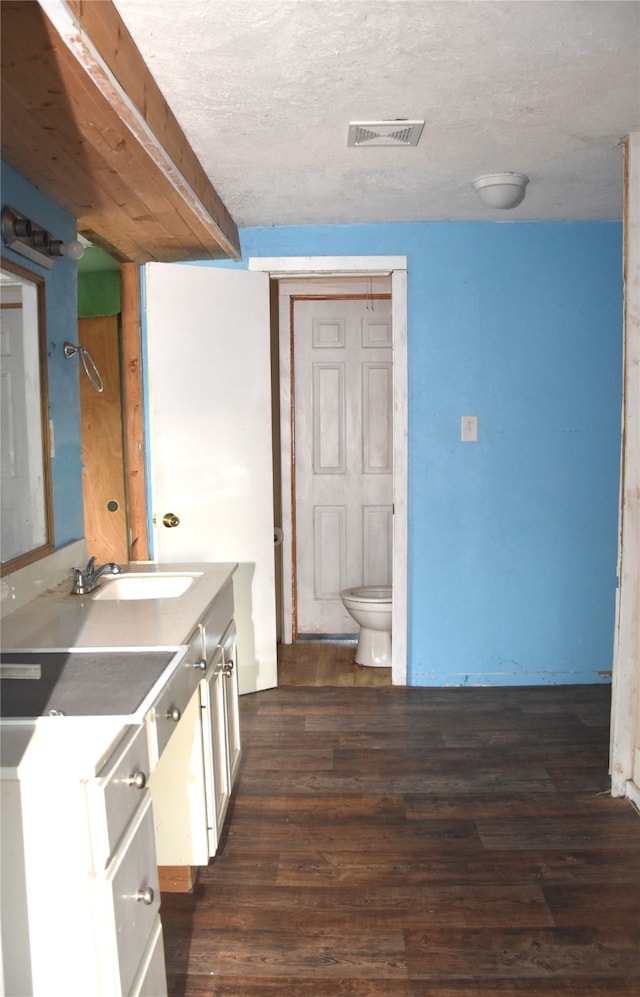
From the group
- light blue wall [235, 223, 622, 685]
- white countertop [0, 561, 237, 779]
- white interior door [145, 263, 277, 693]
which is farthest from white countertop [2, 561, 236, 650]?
light blue wall [235, 223, 622, 685]

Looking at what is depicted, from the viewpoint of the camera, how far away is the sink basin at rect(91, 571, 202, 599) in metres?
2.81

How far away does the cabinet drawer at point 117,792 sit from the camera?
4.38ft

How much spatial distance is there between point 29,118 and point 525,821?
8.25ft

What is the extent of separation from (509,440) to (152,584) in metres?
1.96

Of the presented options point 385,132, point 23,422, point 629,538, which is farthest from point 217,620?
point 385,132

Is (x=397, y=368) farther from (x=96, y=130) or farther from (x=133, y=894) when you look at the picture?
(x=133, y=894)

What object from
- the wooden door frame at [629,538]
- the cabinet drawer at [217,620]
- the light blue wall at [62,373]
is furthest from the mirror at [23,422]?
the wooden door frame at [629,538]

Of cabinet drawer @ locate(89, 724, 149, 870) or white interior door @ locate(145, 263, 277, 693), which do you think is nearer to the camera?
cabinet drawer @ locate(89, 724, 149, 870)

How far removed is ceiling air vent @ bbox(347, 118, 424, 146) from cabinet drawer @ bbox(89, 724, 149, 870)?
Result: 73.9 inches

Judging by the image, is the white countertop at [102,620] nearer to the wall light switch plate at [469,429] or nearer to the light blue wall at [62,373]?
the light blue wall at [62,373]

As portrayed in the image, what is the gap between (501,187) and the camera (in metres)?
3.13

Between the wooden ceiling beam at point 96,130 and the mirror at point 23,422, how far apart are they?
13.3 inches

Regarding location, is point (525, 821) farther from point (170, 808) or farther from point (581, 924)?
point (170, 808)

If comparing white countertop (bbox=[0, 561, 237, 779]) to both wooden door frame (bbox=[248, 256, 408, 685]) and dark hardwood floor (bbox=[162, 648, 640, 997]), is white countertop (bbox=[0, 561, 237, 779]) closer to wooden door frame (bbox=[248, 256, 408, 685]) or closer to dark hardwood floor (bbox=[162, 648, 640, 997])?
dark hardwood floor (bbox=[162, 648, 640, 997])
